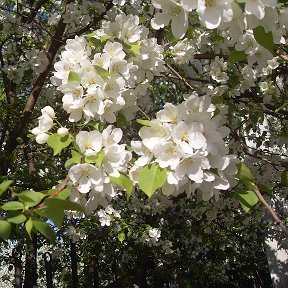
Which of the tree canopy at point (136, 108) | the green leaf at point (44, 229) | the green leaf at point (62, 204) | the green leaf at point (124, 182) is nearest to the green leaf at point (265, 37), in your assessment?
the tree canopy at point (136, 108)

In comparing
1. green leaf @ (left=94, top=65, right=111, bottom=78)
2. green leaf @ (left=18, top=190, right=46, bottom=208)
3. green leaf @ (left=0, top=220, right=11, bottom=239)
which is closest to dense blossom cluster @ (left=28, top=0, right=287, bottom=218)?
green leaf @ (left=94, top=65, right=111, bottom=78)

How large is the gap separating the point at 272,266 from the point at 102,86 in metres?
5.99

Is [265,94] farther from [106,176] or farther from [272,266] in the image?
[272,266]

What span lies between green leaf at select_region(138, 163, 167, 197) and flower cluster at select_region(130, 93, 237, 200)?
22 millimetres

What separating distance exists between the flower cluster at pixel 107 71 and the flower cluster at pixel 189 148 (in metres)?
0.31

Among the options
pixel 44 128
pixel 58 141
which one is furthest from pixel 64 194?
pixel 44 128

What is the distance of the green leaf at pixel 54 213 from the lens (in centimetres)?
124

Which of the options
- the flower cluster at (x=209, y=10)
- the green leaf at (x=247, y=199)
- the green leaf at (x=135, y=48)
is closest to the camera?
the flower cluster at (x=209, y=10)

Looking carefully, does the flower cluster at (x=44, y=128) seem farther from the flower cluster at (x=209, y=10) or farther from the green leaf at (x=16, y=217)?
the flower cluster at (x=209, y=10)

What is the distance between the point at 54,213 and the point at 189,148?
1.52 feet

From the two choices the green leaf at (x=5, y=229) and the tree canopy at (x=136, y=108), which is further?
the tree canopy at (x=136, y=108)

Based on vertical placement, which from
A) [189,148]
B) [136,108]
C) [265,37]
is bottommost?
[136,108]

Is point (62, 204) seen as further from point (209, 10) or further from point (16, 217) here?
point (209, 10)

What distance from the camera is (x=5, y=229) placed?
1255mm
